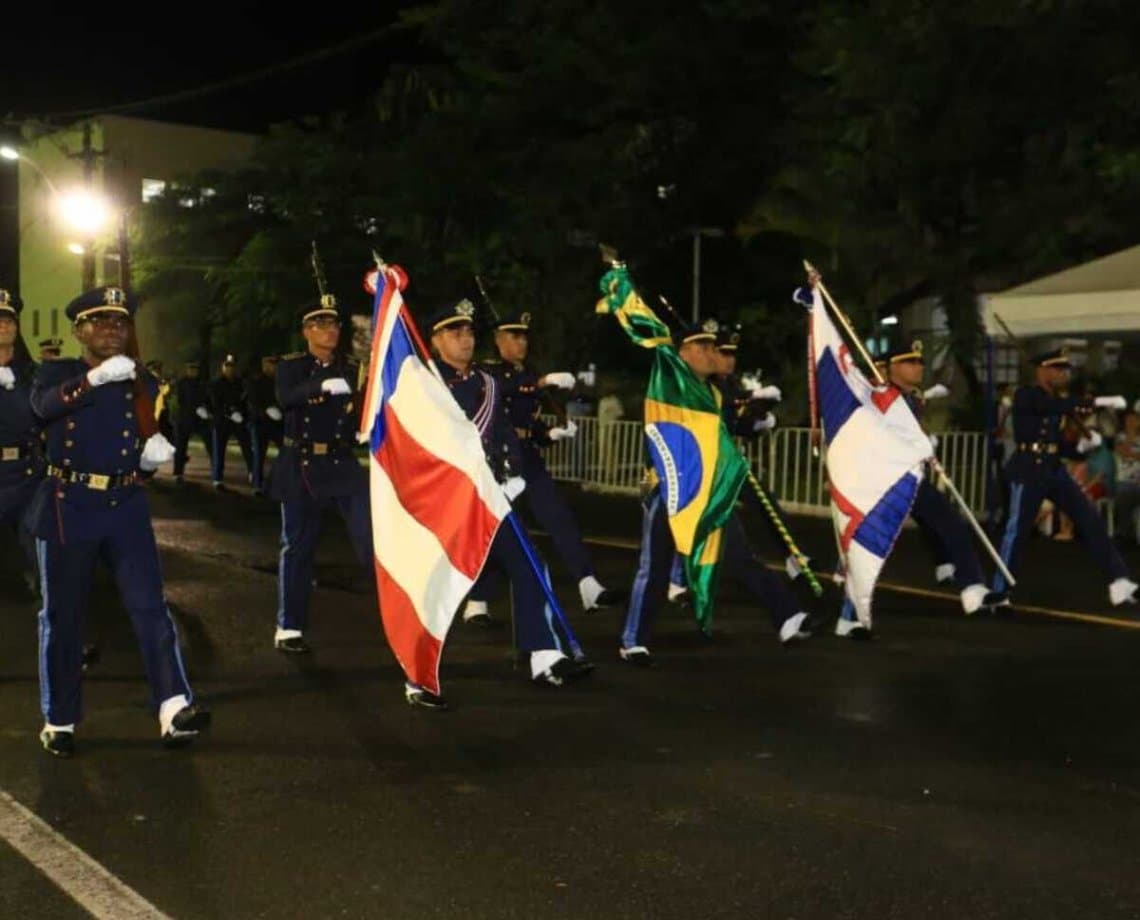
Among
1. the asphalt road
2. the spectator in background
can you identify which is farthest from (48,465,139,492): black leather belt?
the spectator in background

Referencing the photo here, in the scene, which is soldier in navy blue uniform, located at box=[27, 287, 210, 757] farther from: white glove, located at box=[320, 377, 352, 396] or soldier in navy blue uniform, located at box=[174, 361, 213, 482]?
soldier in navy blue uniform, located at box=[174, 361, 213, 482]

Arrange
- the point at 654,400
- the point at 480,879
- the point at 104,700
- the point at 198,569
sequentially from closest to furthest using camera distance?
1. the point at 480,879
2. the point at 104,700
3. the point at 654,400
4. the point at 198,569

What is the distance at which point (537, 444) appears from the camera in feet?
33.7

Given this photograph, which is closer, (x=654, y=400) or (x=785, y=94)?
(x=654, y=400)

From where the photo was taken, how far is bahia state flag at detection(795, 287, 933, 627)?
29.6 feet

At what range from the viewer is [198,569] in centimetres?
1225

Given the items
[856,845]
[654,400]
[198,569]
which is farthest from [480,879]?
[198,569]

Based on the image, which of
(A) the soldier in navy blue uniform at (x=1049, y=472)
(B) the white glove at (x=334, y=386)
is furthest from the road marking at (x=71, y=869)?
(A) the soldier in navy blue uniform at (x=1049, y=472)

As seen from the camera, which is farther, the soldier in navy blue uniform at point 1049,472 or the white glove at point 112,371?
the soldier in navy blue uniform at point 1049,472

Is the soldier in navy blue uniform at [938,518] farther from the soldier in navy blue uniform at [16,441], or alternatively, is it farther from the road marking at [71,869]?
the road marking at [71,869]

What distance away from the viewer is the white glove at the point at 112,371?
5.87m

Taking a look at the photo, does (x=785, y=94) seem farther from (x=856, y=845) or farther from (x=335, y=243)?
(x=856, y=845)

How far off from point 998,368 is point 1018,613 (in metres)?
13.5

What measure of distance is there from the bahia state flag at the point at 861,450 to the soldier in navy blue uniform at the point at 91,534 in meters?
4.11
